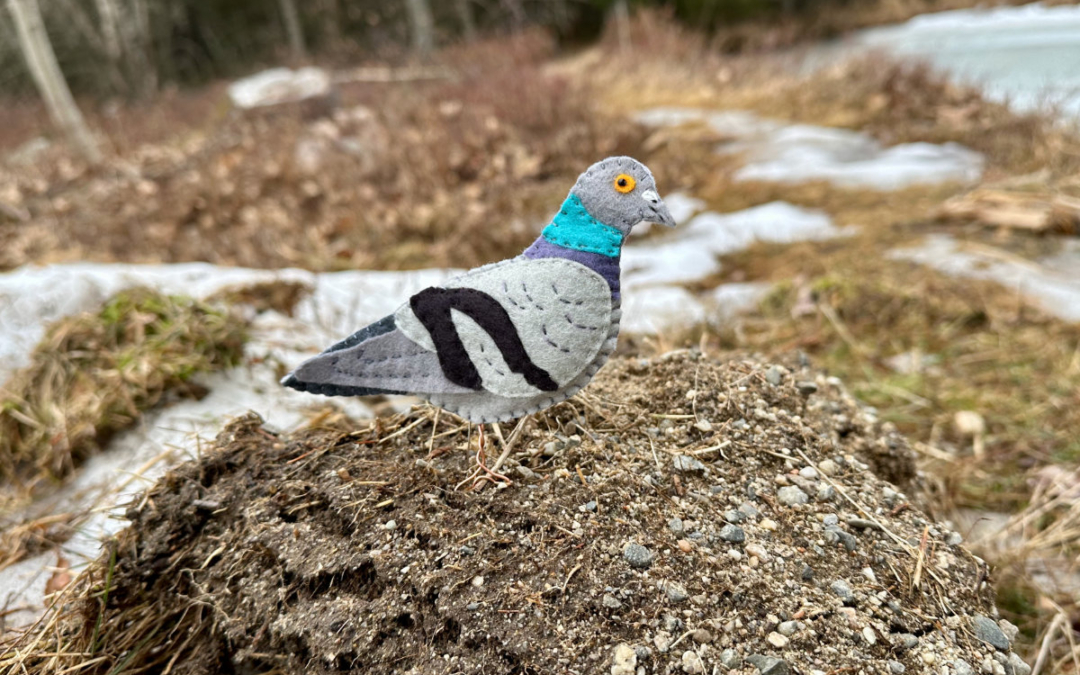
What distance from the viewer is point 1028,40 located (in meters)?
7.38

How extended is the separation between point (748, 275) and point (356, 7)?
44.6ft

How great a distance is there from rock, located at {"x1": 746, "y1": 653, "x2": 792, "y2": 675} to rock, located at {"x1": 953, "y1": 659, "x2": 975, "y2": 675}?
1.06 feet

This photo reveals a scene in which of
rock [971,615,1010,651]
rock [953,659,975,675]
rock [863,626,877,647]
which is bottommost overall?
rock [971,615,1010,651]

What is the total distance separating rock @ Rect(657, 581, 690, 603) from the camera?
123 cm

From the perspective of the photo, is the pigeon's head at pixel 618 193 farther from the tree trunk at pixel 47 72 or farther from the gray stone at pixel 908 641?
the tree trunk at pixel 47 72

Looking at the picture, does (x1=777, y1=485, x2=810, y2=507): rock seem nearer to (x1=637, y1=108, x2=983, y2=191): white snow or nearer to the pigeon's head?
the pigeon's head

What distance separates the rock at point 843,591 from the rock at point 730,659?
0.89 ft

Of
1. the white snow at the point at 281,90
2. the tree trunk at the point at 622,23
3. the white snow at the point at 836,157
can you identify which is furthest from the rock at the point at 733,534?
the tree trunk at the point at 622,23

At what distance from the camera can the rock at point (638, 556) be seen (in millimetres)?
1283

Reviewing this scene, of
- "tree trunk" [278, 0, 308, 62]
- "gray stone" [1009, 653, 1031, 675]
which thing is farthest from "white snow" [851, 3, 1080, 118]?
"tree trunk" [278, 0, 308, 62]

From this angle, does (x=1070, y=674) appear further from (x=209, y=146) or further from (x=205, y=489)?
(x=209, y=146)

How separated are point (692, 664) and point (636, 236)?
3.39 metres

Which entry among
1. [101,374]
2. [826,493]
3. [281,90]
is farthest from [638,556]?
[281,90]

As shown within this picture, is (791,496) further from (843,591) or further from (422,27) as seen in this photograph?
(422,27)
